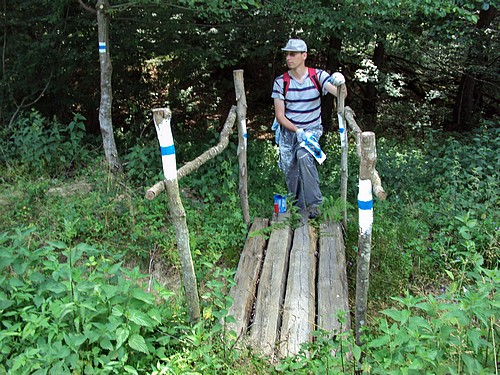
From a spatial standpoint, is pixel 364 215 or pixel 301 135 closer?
pixel 364 215

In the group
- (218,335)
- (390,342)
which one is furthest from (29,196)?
(390,342)

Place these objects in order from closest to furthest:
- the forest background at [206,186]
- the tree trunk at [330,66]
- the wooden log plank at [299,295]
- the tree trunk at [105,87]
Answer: the forest background at [206,186] → the wooden log plank at [299,295] → the tree trunk at [105,87] → the tree trunk at [330,66]

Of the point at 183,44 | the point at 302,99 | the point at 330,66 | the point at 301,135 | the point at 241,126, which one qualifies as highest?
the point at 183,44

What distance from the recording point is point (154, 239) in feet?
17.0

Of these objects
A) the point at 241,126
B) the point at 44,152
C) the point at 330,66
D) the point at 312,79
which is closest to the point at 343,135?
the point at 312,79

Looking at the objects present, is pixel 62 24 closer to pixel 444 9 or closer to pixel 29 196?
pixel 29 196

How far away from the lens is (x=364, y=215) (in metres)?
3.21

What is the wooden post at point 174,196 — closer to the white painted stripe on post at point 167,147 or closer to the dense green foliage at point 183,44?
the white painted stripe on post at point 167,147

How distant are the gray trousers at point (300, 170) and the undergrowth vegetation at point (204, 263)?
0.34 m

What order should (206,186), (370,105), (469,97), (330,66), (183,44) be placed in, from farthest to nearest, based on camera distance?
(370,105)
(469,97)
(330,66)
(183,44)
(206,186)

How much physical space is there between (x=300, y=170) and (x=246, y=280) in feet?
5.75

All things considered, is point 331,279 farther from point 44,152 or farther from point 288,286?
point 44,152

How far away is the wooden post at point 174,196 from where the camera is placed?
328 cm

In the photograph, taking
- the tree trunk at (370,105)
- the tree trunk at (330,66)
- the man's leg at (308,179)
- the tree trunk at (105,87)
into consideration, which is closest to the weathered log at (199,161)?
the man's leg at (308,179)
